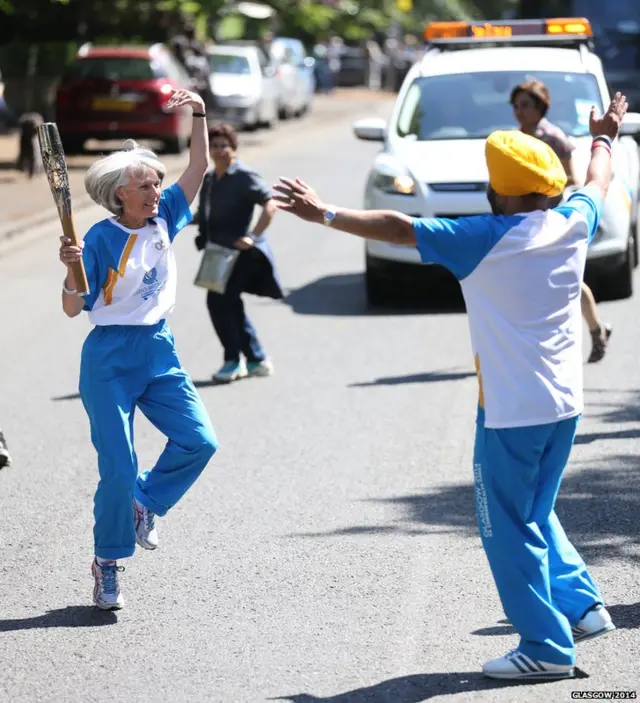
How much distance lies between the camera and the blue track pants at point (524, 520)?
16.2 ft

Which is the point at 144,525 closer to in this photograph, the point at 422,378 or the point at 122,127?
the point at 422,378

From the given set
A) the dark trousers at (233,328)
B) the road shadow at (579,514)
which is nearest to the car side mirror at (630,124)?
the dark trousers at (233,328)

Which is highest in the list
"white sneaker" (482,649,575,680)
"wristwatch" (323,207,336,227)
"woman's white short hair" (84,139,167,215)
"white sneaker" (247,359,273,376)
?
"wristwatch" (323,207,336,227)

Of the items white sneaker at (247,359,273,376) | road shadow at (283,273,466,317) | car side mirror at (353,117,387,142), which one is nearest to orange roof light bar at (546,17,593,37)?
car side mirror at (353,117,387,142)

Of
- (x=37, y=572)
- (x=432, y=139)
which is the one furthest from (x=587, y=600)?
(x=432, y=139)

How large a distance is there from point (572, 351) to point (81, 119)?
22266 millimetres

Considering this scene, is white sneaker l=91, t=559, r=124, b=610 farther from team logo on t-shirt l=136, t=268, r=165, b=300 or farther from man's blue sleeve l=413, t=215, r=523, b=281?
man's blue sleeve l=413, t=215, r=523, b=281

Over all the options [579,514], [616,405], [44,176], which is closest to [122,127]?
[44,176]

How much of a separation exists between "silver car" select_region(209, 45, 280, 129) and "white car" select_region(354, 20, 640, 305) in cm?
1948

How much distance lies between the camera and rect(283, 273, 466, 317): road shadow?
12.9 meters

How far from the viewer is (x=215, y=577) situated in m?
6.21

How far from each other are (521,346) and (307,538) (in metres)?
2.09

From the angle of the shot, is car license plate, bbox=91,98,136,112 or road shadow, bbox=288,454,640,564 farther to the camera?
car license plate, bbox=91,98,136,112

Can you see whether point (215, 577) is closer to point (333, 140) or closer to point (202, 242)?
point (202, 242)
